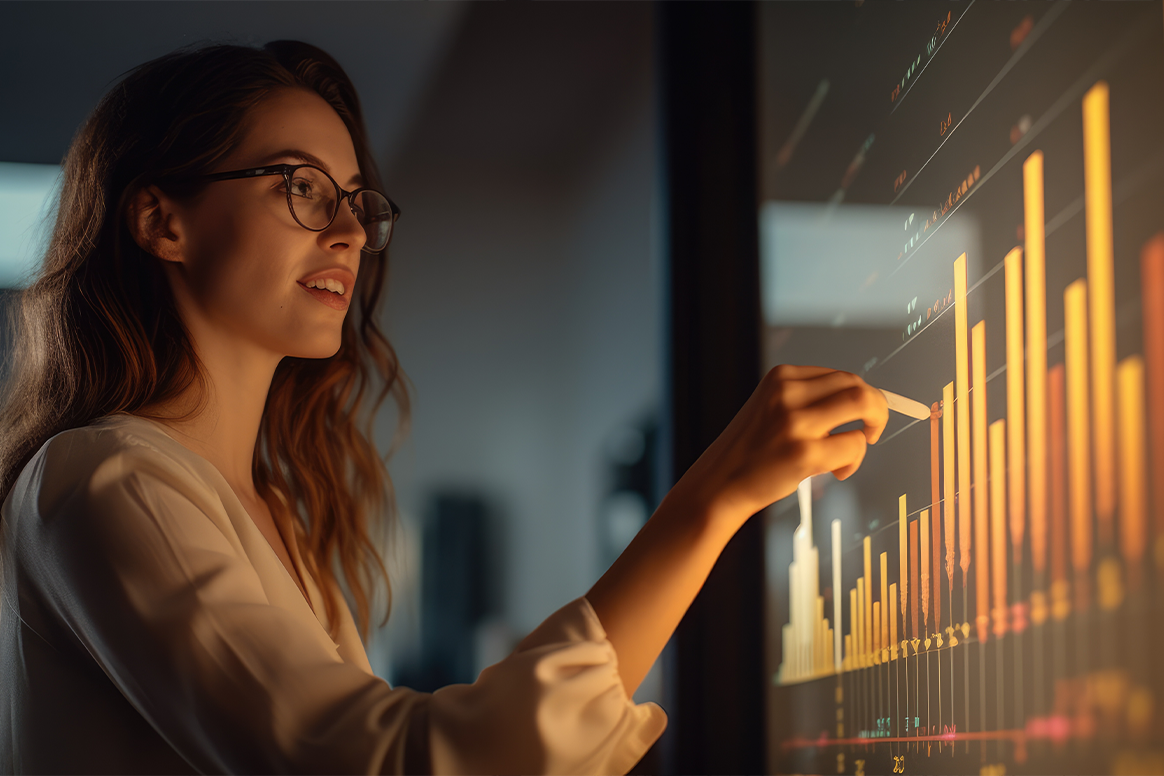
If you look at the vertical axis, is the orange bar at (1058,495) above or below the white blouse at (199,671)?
above

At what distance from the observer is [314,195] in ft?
2.42

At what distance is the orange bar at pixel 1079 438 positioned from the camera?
1.21 ft

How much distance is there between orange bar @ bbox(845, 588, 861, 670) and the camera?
2.20 feet

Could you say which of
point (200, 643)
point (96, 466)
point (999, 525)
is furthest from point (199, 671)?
point (999, 525)

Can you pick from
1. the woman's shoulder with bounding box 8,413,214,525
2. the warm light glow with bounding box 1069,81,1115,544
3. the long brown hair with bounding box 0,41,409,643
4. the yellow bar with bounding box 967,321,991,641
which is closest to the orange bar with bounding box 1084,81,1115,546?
the warm light glow with bounding box 1069,81,1115,544

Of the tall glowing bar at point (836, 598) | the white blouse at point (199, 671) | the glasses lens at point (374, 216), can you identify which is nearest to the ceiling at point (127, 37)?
the glasses lens at point (374, 216)

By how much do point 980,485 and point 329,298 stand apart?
1.76 feet

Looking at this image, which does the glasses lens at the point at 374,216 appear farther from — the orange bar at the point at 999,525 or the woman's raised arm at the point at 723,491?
the orange bar at the point at 999,525

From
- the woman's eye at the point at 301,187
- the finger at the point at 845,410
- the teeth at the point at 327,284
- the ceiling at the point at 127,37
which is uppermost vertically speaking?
the ceiling at the point at 127,37

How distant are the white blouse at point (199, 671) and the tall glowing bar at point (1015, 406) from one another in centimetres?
22

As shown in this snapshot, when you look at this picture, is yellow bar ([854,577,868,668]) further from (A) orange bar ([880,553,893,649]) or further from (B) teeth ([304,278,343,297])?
(B) teeth ([304,278,343,297])

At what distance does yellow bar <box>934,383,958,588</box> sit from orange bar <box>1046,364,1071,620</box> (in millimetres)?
113

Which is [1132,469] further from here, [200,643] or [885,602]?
[200,643]

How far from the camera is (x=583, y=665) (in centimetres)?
43
